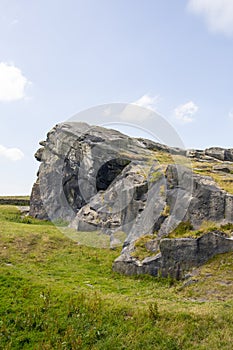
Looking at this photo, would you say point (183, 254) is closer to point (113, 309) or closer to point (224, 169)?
point (113, 309)

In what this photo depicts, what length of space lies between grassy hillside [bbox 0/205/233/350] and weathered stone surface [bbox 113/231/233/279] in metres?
0.61

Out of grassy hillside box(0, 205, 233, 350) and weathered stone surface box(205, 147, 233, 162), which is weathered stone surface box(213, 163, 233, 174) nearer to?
weathered stone surface box(205, 147, 233, 162)

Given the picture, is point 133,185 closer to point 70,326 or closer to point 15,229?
point 15,229

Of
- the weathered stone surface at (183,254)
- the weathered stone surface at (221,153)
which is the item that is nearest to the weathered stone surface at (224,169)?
the weathered stone surface at (221,153)

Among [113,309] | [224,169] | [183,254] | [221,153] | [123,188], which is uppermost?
[221,153]

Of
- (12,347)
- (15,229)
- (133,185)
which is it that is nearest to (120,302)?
(12,347)

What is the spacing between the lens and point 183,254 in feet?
66.3

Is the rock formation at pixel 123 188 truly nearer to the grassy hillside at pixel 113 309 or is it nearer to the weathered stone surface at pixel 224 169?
the weathered stone surface at pixel 224 169

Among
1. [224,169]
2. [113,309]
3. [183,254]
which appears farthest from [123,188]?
[113,309]

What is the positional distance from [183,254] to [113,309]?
7470 millimetres

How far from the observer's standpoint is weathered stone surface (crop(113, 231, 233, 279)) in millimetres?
19891

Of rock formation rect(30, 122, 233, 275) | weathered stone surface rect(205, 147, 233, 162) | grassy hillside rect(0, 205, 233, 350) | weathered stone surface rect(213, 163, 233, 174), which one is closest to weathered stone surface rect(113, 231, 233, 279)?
rock formation rect(30, 122, 233, 275)

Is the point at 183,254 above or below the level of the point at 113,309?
above

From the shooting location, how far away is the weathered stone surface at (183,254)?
1989cm
